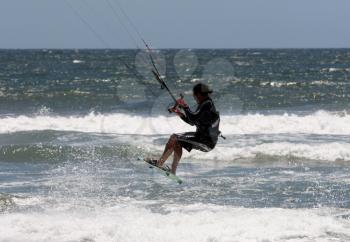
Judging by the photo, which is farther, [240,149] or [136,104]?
[136,104]

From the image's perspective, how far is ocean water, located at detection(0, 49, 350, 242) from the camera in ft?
34.8

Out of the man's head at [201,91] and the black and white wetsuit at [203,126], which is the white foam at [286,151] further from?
the man's head at [201,91]

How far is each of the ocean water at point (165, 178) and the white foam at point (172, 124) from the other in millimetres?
44

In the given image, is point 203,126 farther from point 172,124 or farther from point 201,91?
point 172,124

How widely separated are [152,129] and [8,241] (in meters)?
15.1

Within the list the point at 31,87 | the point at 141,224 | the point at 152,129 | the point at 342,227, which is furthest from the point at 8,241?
the point at 31,87

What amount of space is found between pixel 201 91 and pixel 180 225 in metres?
2.26

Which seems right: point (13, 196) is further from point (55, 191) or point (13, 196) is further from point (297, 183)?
point (297, 183)

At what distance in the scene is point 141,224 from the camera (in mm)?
10805

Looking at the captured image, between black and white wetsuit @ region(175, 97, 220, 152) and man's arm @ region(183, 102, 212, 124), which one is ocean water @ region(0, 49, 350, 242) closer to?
black and white wetsuit @ region(175, 97, 220, 152)

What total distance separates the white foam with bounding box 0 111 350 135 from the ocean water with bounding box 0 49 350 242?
0.04m

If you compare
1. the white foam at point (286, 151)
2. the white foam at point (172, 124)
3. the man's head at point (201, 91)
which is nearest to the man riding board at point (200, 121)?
the man's head at point (201, 91)

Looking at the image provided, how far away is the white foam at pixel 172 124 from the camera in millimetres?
24281

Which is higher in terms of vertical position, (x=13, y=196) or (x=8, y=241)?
(x=13, y=196)
